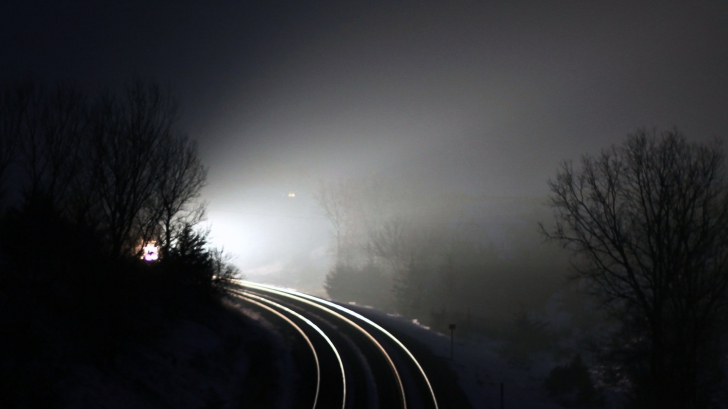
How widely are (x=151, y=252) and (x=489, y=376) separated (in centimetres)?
1721

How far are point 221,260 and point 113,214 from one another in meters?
8.98

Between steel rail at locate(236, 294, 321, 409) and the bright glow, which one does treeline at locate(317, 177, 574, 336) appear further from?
the bright glow

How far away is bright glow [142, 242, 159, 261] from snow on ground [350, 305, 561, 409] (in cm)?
1425

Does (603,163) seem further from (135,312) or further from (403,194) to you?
(403,194)

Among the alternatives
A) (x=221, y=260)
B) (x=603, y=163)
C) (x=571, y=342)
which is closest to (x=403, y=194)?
(x=571, y=342)

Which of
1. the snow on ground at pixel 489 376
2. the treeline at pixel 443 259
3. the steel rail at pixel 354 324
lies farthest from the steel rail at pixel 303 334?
the treeline at pixel 443 259

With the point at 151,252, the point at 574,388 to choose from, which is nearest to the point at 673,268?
the point at 574,388

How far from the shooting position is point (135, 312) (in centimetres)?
1512

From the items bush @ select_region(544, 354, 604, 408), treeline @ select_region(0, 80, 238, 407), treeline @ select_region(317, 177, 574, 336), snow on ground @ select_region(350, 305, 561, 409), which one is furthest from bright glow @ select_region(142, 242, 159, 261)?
treeline @ select_region(317, 177, 574, 336)

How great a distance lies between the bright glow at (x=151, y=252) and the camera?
68.0 ft

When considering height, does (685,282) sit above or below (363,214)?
below

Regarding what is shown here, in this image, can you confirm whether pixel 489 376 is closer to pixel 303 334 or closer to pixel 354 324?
pixel 354 324

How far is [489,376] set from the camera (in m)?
18.9

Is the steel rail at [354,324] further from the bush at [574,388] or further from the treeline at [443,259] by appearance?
the treeline at [443,259]
